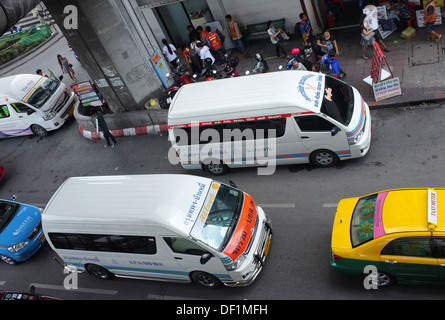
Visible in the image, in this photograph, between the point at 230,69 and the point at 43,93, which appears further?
the point at 43,93

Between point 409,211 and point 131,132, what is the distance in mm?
10508

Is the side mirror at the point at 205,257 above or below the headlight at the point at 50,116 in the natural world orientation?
below

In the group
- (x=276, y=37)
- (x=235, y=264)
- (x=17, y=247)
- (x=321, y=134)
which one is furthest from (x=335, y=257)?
(x=276, y=37)

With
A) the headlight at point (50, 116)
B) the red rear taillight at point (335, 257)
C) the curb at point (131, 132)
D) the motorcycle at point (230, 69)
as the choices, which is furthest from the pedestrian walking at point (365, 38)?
the headlight at point (50, 116)

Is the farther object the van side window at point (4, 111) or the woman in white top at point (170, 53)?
the woman in white top at point (170, 53)

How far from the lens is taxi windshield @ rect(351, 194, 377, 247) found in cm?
778

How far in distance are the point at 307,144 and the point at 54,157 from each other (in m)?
9.89

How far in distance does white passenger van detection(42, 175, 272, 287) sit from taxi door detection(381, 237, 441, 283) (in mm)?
2616

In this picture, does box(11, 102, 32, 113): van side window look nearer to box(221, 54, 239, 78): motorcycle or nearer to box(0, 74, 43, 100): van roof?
box(0, 74, 43, 100): van roof

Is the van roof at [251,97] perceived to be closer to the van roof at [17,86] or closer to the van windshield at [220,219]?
the van windshield at [220,219]

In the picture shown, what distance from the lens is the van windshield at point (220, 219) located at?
28.0 ft

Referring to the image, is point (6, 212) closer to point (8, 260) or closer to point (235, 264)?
point (8, 260)

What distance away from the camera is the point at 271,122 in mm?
10703

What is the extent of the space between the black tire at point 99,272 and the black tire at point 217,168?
386 cm
